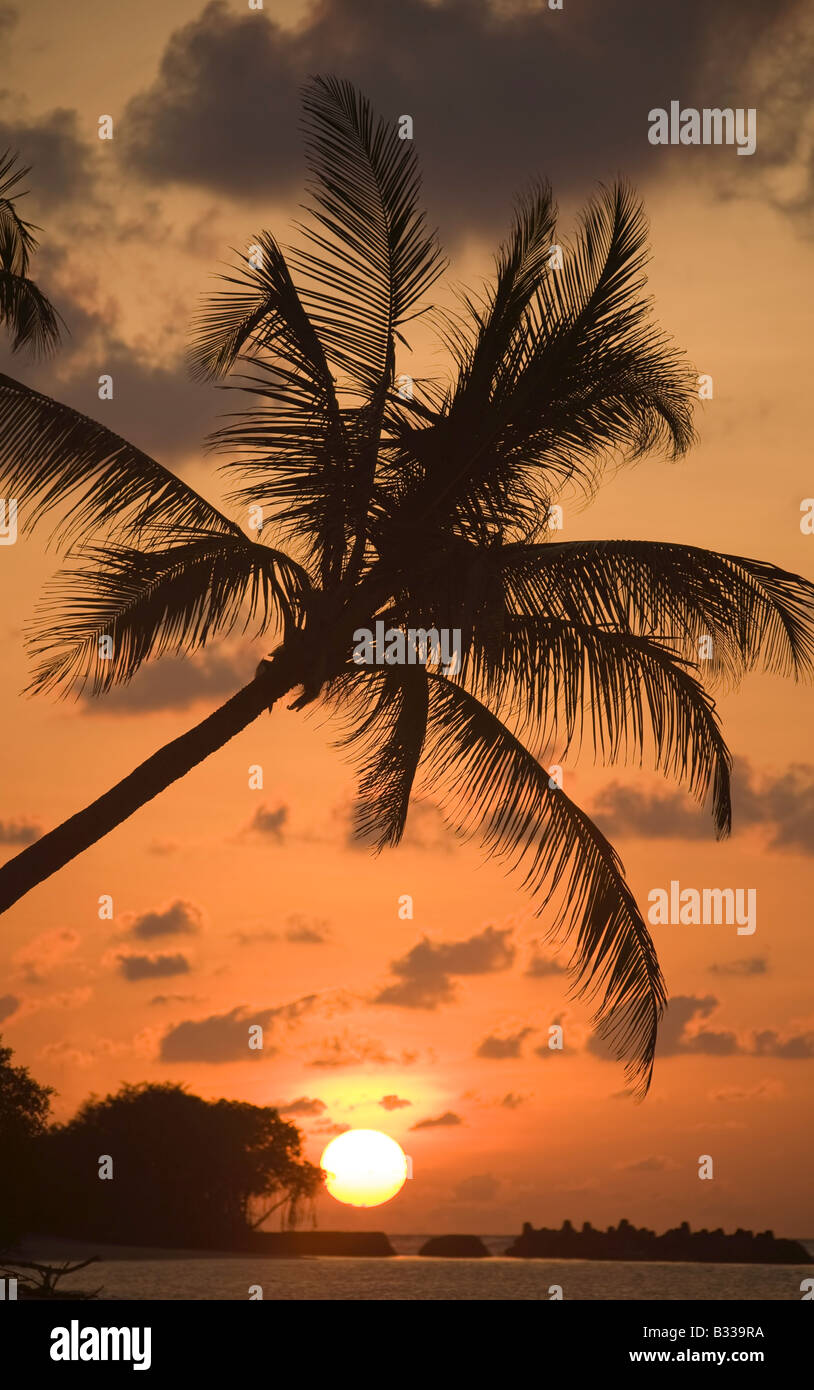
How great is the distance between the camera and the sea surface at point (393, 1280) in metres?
80.4

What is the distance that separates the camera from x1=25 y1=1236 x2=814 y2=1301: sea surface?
8038cm

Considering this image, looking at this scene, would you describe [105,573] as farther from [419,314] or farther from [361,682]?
[419,314]

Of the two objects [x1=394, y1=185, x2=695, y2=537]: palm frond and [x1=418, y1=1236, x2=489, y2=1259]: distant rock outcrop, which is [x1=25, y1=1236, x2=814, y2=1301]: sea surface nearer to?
[x1=418, y1=1236, x2=489, y2=1259]: distant rock outcrop

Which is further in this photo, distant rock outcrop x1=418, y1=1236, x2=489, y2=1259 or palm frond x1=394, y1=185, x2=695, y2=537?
distant rock outcrop x1=418, y1=1236, x2=489, y2=1259

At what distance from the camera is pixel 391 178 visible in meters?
9.65

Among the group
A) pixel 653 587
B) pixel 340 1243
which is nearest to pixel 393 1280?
pixel 340 1243

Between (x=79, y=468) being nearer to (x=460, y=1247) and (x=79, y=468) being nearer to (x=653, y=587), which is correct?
(x=653, y=587)

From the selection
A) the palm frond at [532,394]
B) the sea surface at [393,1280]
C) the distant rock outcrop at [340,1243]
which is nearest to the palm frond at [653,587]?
the palm frond at [532,394]

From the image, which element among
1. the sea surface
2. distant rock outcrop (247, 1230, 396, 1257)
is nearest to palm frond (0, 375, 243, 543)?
the sea surface

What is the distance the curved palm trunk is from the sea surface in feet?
178

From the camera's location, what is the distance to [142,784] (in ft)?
29.9

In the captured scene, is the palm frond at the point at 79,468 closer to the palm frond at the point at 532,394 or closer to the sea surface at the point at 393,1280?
the palm frond at the point at 532,394

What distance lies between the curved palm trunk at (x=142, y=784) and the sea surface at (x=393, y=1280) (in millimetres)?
54268
